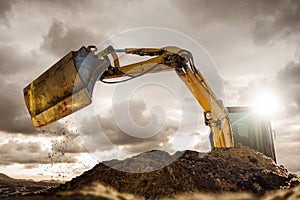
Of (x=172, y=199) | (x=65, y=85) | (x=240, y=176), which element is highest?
(x=65, y=85)

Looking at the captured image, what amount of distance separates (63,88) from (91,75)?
62cm

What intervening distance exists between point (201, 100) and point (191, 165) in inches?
73.3

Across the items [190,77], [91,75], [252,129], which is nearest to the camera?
[91,75]

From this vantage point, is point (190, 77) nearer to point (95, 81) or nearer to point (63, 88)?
point (95, 81)

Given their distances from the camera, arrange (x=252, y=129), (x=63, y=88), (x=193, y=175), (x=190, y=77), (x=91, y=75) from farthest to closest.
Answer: (x=252, y=129)
(x=190, y=77)
(x=193, y=175)
(x=91, y=75)
(x=63, y=88)

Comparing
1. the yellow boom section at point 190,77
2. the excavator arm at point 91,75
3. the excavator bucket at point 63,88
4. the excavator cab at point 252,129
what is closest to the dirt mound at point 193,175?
the yellow boom section at point 190,77

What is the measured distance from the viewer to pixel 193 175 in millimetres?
7520

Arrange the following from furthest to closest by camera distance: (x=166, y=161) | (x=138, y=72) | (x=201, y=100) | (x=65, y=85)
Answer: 1. (x=201, y=100)
2. (x=166, y=161)
3. (x=138, y=72)
4. (x=65, y=85)

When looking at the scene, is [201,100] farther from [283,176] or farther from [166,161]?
[283,176]

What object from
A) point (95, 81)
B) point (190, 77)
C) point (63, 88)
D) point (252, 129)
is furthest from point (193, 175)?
point (252, 129)

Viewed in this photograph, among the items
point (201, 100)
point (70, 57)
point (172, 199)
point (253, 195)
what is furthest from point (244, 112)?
point (70, 57)

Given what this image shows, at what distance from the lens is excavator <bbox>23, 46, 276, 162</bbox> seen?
599 cm

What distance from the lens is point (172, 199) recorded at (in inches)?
255

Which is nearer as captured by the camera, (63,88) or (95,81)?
(63,88)
